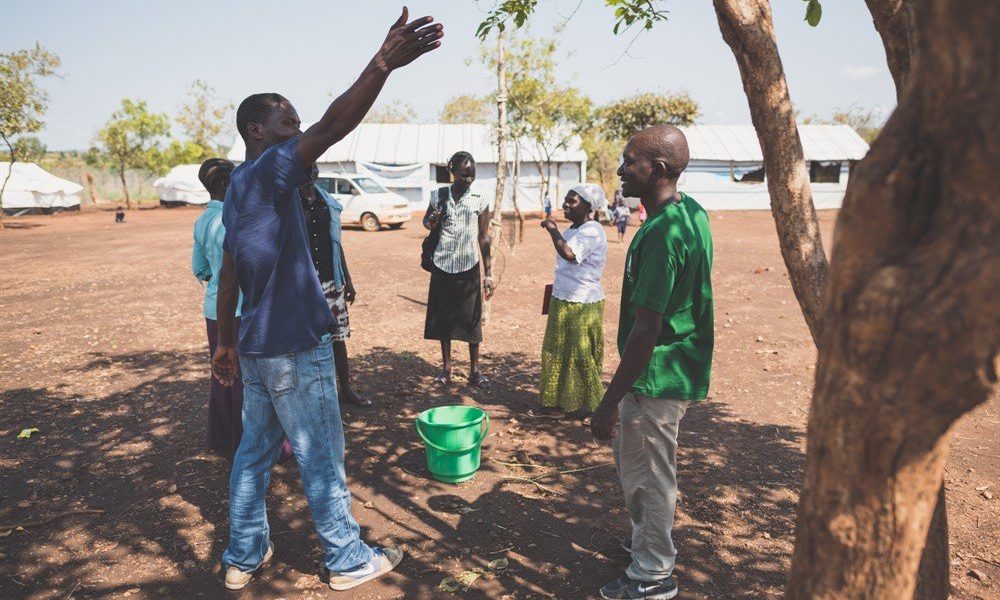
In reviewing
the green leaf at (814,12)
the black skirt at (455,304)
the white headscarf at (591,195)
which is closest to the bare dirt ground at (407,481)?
the black skirt at (455,304)

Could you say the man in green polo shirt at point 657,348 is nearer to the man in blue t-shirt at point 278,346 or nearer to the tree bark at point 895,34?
the tree bark at point 895,34

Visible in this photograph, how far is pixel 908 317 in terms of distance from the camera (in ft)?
3.62

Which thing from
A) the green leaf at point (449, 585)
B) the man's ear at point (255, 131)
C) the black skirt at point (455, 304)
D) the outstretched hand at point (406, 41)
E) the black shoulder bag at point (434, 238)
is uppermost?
the outstretched hand at point (406, 41)

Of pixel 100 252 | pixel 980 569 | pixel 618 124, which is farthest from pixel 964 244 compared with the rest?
pixel 618 124

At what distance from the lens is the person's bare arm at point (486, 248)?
224 inches

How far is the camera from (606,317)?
29.3 ft

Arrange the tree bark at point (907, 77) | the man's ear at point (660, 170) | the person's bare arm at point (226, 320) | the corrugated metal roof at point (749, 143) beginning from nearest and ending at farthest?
the tree bark at point (907, 77), the man's ear at point (660, 170), the person's bare arm at point (226, 320), the corrugated metal roof at point (749, 143)

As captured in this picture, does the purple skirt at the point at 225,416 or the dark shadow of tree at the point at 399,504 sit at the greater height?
the purple skirt at the point at 225,416

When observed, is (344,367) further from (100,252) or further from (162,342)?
(100,252)

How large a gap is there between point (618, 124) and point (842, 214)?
28.4 meters

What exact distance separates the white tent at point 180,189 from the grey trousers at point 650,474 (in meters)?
36.9

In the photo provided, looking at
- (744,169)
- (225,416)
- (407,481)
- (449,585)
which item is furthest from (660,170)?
(744,169)

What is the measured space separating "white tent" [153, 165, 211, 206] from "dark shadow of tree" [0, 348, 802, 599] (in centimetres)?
3320

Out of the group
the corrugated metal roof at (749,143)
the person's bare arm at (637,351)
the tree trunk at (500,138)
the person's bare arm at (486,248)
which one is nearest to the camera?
the person's bare arm at (637,351)
